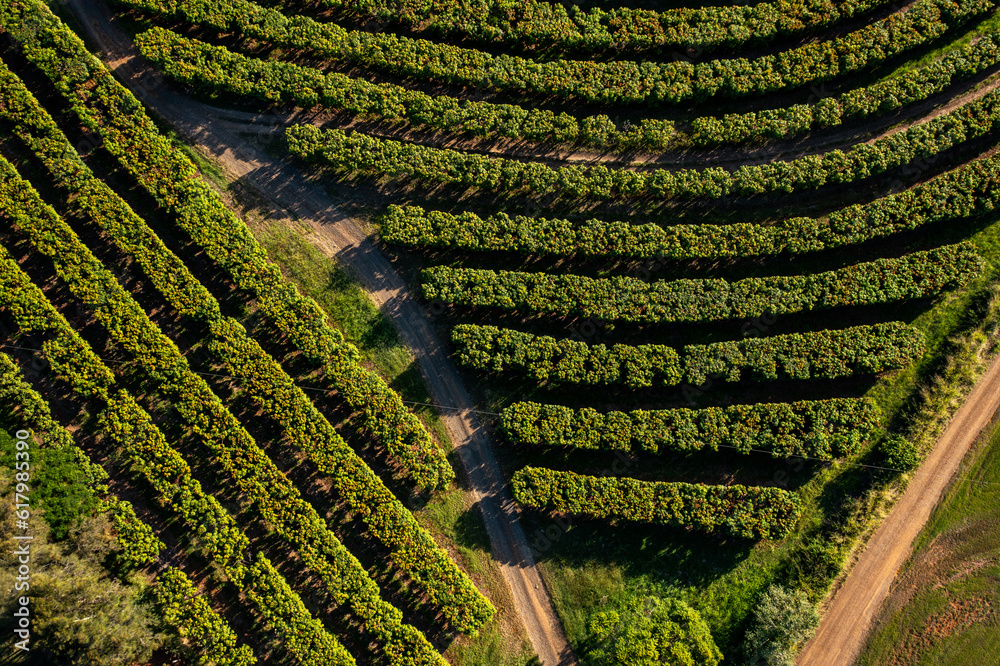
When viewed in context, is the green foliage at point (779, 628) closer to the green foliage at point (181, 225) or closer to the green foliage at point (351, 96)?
the green foliage at point (181, 225)

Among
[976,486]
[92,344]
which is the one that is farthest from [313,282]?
[976,486]

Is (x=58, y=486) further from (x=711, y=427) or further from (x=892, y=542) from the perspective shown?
(x=892, y=542)

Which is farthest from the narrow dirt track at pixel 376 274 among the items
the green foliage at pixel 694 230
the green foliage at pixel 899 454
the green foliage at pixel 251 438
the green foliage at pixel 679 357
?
the green foliage at pixel 899 454

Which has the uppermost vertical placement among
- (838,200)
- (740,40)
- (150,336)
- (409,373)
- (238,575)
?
(740,40)

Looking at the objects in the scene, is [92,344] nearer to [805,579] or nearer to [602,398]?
[602,398]

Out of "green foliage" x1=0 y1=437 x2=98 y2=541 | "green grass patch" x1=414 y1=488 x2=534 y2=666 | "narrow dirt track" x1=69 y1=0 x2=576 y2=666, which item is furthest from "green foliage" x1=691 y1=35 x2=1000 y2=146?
"green foliage" x1=0 y1=437 x2=98 y2=541

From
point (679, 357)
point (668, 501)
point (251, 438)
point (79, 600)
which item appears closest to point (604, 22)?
point (679, 357)
